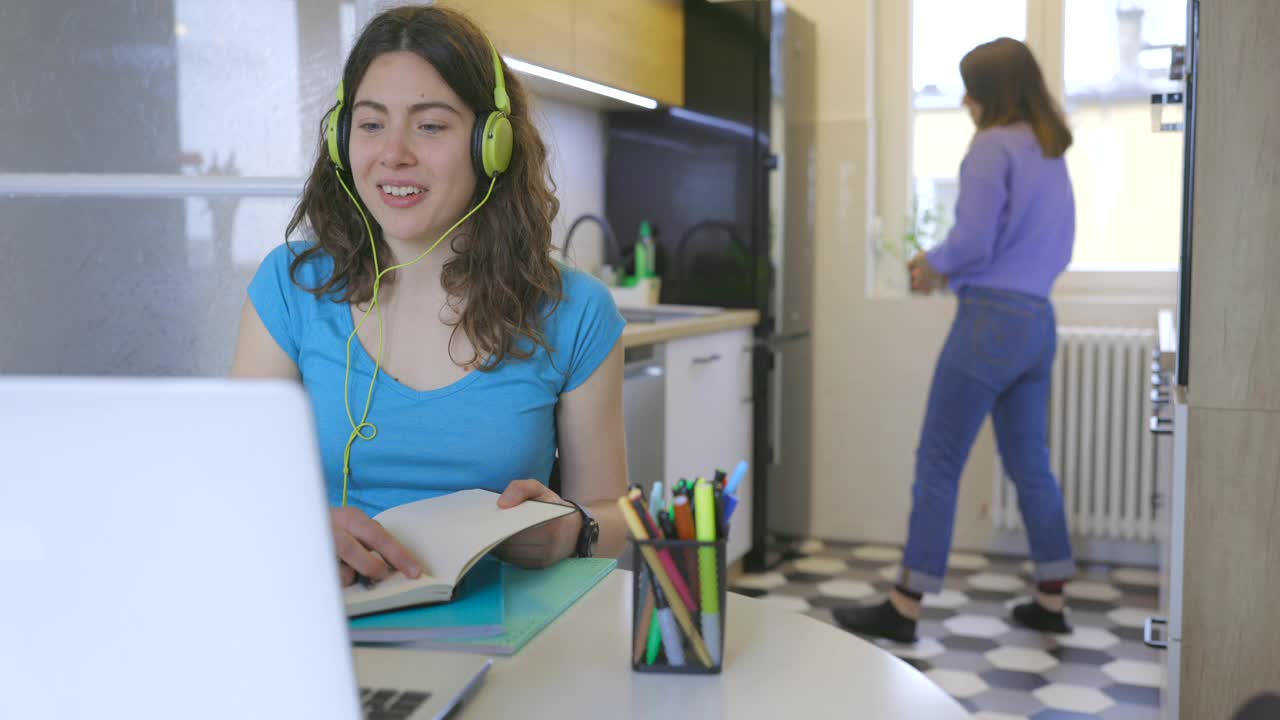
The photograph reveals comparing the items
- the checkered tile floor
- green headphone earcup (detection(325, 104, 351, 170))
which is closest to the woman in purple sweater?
the checkered tile floor

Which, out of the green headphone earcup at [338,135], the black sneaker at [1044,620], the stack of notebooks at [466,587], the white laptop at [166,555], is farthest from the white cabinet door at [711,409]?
the white laptop at [166,555]

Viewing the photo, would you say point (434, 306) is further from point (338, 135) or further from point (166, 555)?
point (166, 555)

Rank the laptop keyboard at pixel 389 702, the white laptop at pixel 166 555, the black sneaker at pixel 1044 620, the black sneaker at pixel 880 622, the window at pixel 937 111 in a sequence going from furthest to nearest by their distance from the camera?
the window at pixel 937 111 < the black sneaker at pixel 1044 620 < the black sneaker at pixel 880 622 < the laptop keyboard at pixel 389 702 < the white laptop at pixel 166 555

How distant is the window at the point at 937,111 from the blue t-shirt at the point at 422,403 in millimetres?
2965

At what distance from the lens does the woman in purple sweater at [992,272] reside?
3.01 metres

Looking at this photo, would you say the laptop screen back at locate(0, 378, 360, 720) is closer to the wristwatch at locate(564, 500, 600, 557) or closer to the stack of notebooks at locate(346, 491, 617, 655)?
the stack of notebooks at locate(346, 491, 617, 655)

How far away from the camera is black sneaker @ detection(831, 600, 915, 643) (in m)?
3.12

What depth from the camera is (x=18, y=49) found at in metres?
1.64

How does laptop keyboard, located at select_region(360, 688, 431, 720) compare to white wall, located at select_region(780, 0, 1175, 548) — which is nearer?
laptop keyboard, located at select_region(360, 688, 431, 720)

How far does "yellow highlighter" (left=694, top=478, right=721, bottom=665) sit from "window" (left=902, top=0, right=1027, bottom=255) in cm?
355

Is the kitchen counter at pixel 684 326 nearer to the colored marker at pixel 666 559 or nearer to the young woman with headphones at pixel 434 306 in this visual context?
the young woman with headphones at pixel 434 306

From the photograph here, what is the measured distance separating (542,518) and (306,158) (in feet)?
3.23

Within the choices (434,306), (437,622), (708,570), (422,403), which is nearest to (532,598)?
(437,622)

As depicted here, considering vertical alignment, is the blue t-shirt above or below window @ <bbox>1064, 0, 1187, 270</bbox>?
below
